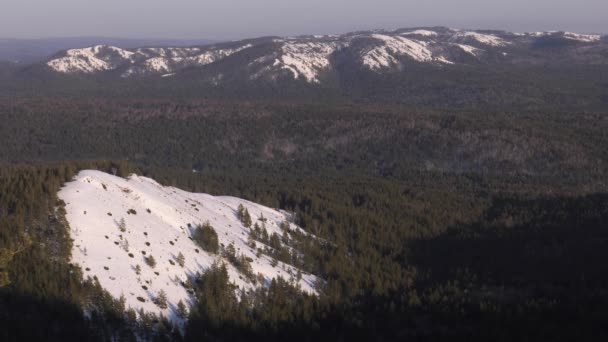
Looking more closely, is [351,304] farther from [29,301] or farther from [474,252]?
[474,252]

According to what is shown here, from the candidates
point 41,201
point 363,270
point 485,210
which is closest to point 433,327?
point 363,270

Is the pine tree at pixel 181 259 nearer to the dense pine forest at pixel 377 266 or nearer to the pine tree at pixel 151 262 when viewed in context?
the pine tree at pixel 151 262

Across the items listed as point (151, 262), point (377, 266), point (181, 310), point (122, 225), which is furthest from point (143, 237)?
point (377, 266)

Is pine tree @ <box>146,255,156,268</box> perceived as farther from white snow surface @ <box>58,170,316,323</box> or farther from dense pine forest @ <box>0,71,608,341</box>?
dense pine forest @ <box>0,71,608,341</box>

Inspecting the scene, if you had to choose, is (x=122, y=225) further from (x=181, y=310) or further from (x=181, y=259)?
(x=181, y=310)

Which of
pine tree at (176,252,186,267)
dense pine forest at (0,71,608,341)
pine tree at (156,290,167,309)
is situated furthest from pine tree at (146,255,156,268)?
dense pine forest at (0,71,608,341)

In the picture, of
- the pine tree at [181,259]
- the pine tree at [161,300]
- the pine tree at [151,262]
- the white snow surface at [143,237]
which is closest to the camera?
the pine tree at [161,300]

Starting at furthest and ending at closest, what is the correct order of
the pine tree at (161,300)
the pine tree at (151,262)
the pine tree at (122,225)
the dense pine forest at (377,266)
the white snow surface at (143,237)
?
the pine tree at (122,225)
the pine tree at (151,262)
the white snow surface at (143,237)
the pine tree at (161,300)
the dense pine forest at (377,266)

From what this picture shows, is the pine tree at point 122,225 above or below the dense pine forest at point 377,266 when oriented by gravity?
above


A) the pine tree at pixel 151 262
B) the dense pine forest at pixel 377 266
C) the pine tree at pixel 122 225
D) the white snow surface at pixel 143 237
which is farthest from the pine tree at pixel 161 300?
the pine tree at pixel 122 225
